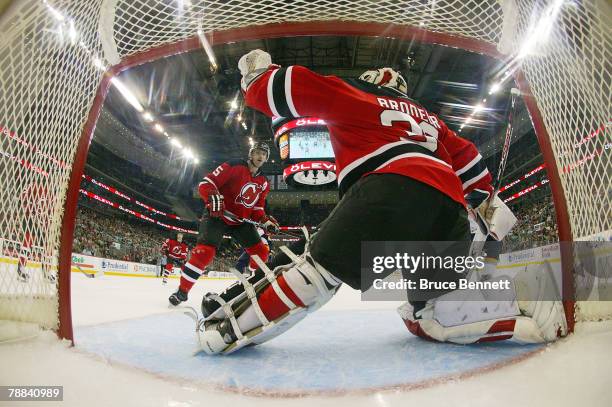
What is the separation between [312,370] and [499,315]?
474mm

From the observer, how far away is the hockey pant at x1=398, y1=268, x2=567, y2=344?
2.81ft

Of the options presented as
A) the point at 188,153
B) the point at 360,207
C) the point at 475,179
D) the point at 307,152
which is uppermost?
the point at 188,153

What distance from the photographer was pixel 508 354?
0.79 meters

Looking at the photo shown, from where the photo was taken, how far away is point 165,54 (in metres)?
1.09

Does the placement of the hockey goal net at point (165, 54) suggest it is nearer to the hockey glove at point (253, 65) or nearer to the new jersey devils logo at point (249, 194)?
the hockey glove at point (253, 65)

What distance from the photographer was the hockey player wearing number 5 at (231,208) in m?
1.98

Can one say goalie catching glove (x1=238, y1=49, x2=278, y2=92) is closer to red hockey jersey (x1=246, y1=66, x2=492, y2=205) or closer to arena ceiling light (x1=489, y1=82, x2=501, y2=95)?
red hockey jersey (x1=246, y1=66, x2=492, y2=205)

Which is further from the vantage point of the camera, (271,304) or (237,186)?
(237,186)

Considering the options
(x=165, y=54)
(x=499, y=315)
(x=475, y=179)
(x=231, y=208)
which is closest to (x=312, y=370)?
(x=499, y=315)

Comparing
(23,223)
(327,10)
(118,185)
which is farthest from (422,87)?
(118,185)

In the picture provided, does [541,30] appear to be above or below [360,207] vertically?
above

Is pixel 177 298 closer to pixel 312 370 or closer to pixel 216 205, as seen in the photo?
pixel 216 205

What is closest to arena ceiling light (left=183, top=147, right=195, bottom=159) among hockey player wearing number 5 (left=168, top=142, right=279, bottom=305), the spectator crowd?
the spectator crowd

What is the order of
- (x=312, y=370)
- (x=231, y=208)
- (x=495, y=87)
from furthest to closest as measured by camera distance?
(x=495, y=87), (x=231, y=208), (x=312, y=370)
